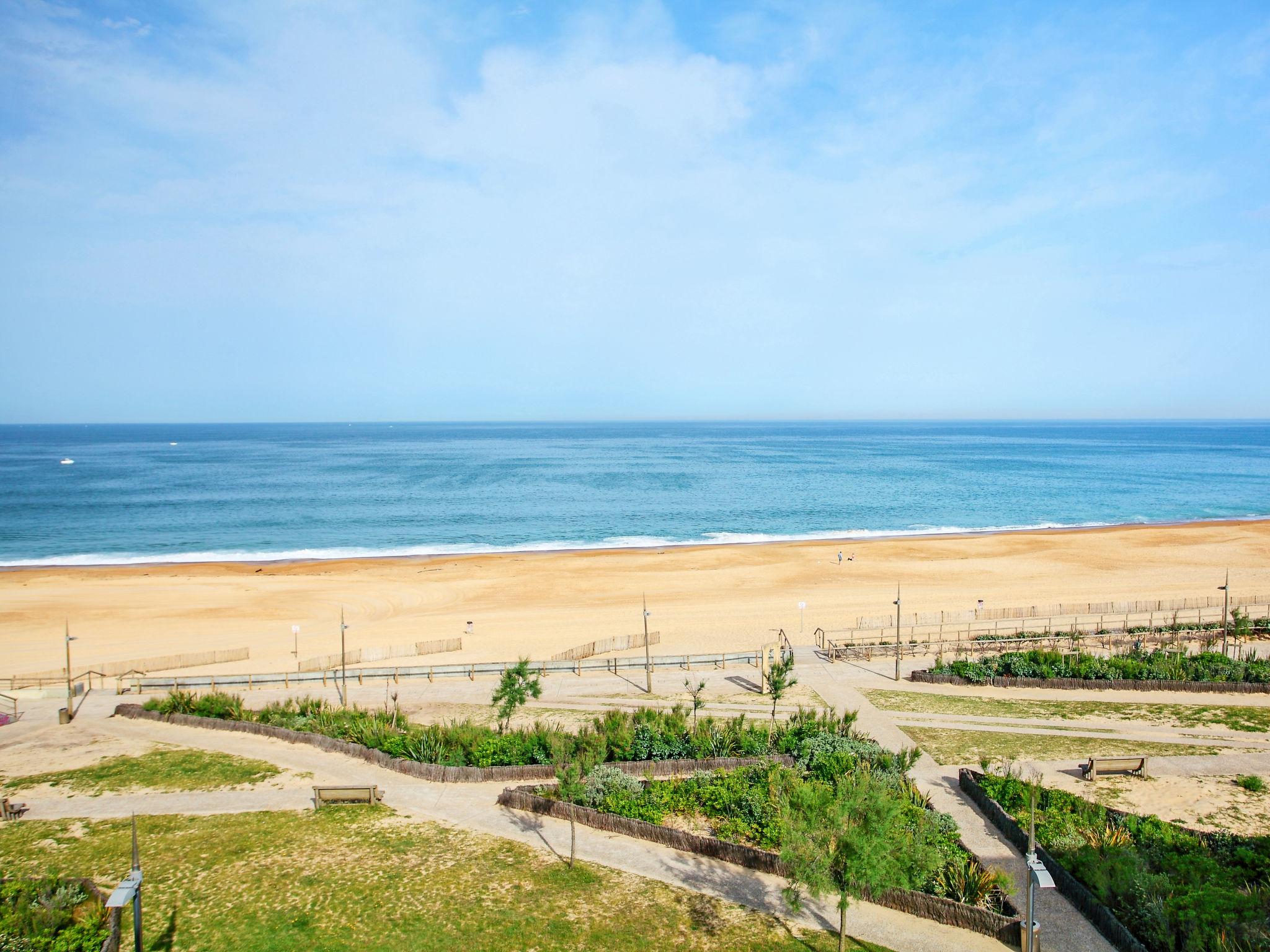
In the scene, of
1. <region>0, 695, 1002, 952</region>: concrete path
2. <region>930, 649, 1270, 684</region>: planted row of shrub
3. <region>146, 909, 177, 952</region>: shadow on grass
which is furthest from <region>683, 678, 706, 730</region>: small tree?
<region>146, 909, 177, 952</region>: shadow on grass

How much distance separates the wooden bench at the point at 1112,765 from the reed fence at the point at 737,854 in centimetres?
747

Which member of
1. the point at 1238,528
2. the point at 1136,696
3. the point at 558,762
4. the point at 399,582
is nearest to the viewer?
the point at 558,762

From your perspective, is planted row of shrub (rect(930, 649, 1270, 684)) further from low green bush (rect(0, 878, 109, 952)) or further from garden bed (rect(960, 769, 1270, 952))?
low green bush (rect(0, 878, 109, 952))

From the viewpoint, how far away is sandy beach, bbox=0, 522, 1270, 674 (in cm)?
3509

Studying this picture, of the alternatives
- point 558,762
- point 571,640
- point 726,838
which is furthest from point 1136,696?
point 571,640

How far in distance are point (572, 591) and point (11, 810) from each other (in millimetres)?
29501

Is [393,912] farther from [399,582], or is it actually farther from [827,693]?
[399,582]

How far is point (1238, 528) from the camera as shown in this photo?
2527 inches

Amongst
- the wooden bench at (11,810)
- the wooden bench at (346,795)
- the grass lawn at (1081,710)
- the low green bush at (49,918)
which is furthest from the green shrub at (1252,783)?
the wooden bench at (11,810)

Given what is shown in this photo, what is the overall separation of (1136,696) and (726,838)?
55.3 ft

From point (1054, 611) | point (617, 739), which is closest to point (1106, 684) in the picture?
point (1054, 611)

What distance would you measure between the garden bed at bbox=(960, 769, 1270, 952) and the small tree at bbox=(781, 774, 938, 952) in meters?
2.85

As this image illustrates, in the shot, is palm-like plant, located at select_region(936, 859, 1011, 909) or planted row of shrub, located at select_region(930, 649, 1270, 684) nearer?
palm-like plant, located at select_region(936, 859, 1011, 909)

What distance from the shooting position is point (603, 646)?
31422 mm
